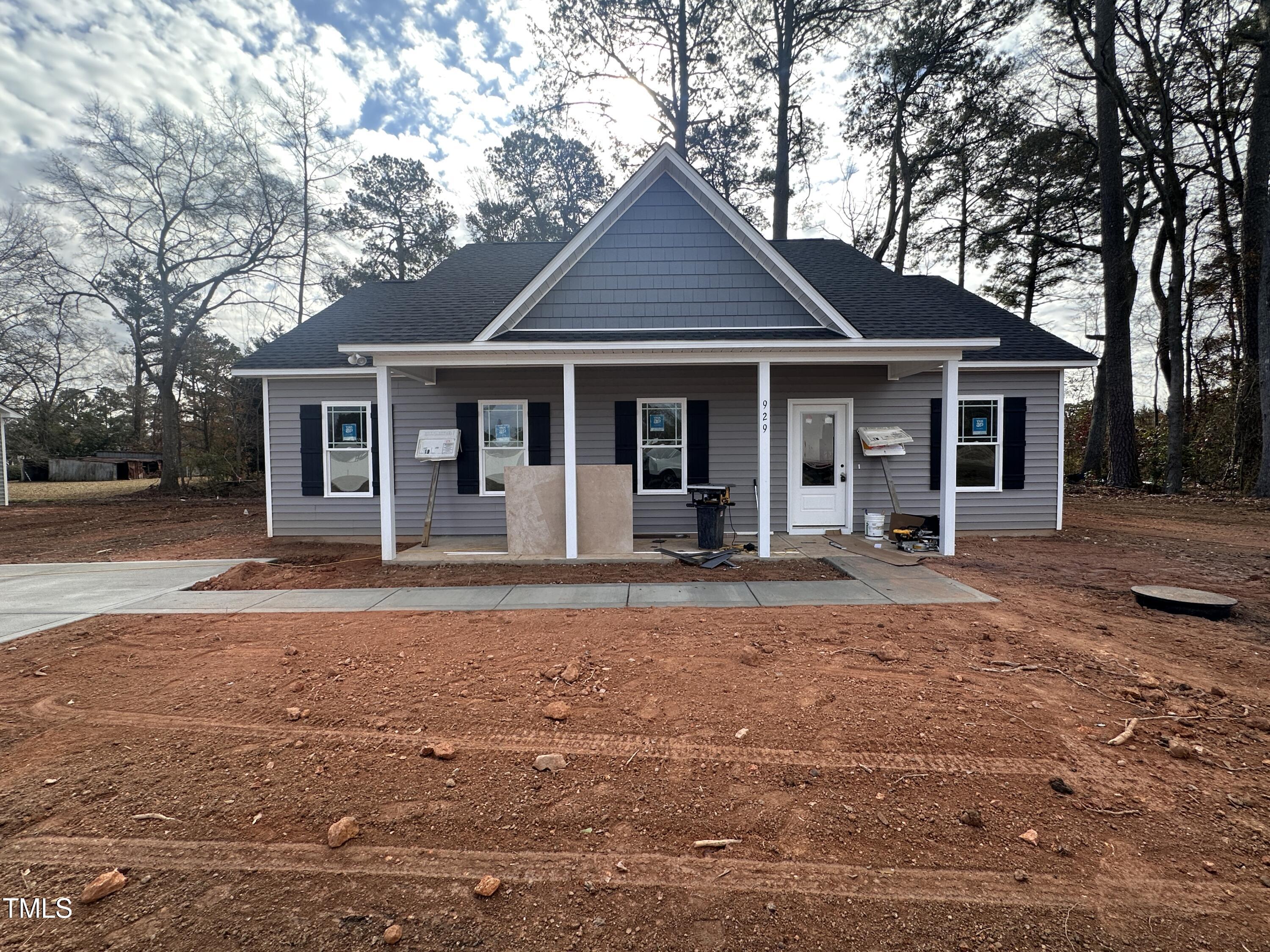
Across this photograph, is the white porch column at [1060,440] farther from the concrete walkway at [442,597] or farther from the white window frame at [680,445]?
the white window frame at [680,445]

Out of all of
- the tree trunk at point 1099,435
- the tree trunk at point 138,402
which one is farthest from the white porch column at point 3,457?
the tree trunk at point 1099,435

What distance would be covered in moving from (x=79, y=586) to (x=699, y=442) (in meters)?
8.46

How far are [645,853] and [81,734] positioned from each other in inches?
133

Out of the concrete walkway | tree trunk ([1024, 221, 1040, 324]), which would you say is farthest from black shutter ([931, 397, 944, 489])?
tree trunk ([1024, 221, 1040, 324])

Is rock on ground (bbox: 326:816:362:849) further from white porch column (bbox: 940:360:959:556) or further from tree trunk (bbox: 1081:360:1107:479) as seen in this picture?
tree trunk (bbox: 1081:360:1107:479)

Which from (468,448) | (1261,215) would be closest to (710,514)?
(468,448)

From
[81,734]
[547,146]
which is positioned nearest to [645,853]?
[81,734]

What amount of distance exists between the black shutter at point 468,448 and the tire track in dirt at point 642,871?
7204 mm

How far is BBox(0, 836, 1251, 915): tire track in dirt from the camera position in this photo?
6.44 feet

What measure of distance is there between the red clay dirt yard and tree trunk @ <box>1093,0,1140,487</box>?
13503 millimetres

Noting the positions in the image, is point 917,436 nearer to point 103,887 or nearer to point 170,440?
point 103,887

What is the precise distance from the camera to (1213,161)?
15492mm

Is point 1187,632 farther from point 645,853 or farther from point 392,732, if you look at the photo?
point 392,732

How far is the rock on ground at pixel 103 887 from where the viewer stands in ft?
6.54
